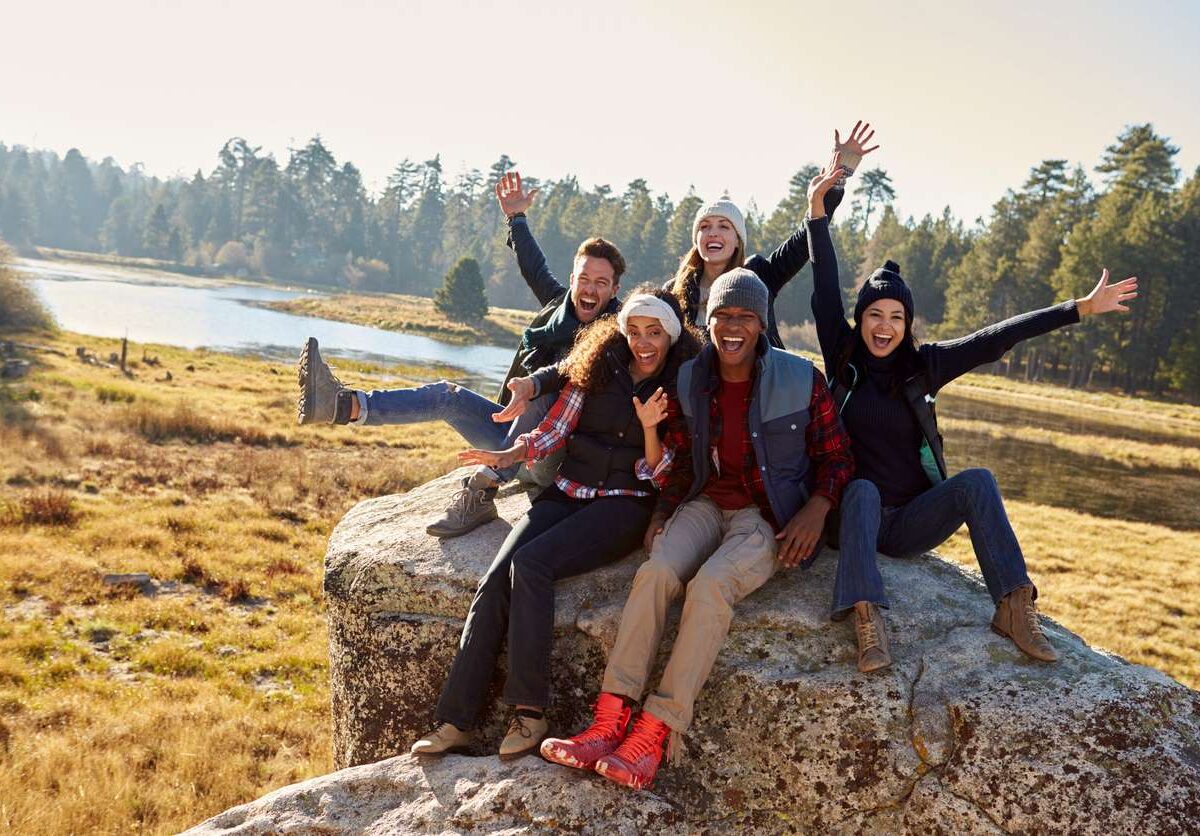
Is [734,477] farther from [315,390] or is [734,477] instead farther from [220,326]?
[220,326]

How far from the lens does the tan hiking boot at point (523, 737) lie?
3938 mm

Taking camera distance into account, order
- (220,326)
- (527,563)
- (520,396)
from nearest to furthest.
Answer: (527,563)
(520,396)
(220,326)

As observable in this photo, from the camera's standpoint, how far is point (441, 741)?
13.5ft

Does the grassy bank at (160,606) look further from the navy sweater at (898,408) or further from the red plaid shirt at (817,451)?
the navy sweater at (898,408)

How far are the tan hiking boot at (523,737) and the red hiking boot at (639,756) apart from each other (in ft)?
1.54

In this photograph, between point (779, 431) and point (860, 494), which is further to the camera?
point (779, 431)

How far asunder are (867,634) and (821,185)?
10.1 feet

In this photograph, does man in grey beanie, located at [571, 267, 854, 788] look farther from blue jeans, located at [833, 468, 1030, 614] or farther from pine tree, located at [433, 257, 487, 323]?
pine tree, located at [433, 257, 487, 323]

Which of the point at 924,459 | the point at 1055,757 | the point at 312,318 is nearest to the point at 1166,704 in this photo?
the point at 1055,757

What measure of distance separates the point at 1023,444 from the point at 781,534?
3428cm

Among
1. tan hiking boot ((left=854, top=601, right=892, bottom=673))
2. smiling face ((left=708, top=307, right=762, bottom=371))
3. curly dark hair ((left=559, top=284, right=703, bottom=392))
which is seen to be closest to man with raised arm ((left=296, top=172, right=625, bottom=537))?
curly dark hair ((left=559, top=284, right=703, bottom=392))

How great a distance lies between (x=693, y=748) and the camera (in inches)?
158

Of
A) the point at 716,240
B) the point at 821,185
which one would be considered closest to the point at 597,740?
the point at 716,240

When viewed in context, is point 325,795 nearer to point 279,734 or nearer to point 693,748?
point 693,748
